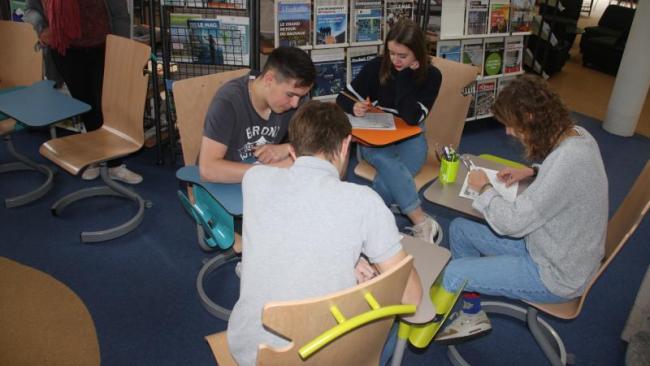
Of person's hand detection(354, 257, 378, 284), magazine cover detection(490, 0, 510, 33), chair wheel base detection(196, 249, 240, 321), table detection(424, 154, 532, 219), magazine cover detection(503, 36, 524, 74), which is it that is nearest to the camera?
person's hand detection(354, 257, 378, 284)

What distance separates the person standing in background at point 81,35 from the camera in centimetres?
284

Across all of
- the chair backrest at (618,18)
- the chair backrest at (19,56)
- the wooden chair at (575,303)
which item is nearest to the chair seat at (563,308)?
the wooden chair at (575,303)

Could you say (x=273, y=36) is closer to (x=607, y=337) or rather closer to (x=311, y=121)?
(x=311, y=121)

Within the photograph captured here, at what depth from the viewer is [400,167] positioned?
2.49 m

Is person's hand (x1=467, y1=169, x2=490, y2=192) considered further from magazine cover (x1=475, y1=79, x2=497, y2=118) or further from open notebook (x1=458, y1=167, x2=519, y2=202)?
magazine cover (x1=475, y1=79, x2=497, y2=118)

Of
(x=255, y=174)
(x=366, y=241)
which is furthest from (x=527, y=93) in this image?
(x=255, y=174)

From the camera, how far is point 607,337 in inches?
90.7

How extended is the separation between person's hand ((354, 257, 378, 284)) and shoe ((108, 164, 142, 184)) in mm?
2340

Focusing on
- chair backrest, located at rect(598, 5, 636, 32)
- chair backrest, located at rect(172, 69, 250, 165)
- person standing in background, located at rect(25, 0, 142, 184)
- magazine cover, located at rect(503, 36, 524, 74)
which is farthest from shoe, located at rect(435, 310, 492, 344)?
chair backrest, located at rect(598, 5, 636, 32)

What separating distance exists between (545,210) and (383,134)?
3.04 ft

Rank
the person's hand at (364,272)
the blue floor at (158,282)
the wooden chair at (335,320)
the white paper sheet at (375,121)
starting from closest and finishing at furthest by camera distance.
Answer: the wooden chair at (335,320) → the person's hand at (364,272) → the blue floor at (158,282) → the white paper sheet at (375,121)

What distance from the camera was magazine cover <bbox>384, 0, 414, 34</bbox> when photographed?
3.52 meters

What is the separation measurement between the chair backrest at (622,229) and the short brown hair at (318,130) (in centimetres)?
104

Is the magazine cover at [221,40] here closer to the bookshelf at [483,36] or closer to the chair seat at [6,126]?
the chair seat at [6,126]
